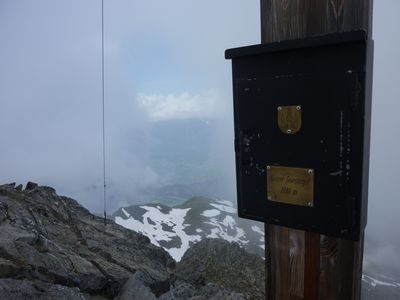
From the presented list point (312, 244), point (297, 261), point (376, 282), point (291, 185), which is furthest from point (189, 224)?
point (291, 185)

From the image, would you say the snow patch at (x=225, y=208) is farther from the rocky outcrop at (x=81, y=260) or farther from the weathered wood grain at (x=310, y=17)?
the weathered wood grain at (x=310, y=17)

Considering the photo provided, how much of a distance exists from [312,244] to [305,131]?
0.84m

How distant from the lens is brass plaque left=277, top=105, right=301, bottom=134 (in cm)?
238

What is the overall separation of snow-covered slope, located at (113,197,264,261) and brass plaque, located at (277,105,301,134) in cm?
12699

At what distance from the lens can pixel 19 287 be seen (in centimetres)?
463

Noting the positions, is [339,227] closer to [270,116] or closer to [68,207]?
[270,116]

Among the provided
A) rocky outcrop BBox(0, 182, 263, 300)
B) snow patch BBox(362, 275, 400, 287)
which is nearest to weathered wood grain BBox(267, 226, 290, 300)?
rocky outcrop BBox(0, 182, 263, 300)

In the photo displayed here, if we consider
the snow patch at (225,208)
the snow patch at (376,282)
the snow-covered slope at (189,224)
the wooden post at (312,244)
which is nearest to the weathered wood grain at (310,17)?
the wooden post at (312,244)

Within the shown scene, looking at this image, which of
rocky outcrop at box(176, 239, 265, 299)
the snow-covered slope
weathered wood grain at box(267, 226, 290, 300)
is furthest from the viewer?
the snow-covered slope

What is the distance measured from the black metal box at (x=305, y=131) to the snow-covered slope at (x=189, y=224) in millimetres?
126772

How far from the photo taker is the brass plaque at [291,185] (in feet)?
7.86

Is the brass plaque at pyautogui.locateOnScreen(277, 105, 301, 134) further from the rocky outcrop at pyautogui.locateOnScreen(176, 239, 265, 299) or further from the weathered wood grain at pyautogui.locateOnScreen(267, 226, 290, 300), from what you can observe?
the rocky outcrop at pyautogui.locateOnScreen(176, 239, 265, 299)

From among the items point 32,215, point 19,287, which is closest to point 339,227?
point 19,287

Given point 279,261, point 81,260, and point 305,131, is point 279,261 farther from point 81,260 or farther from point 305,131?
point 81,260
